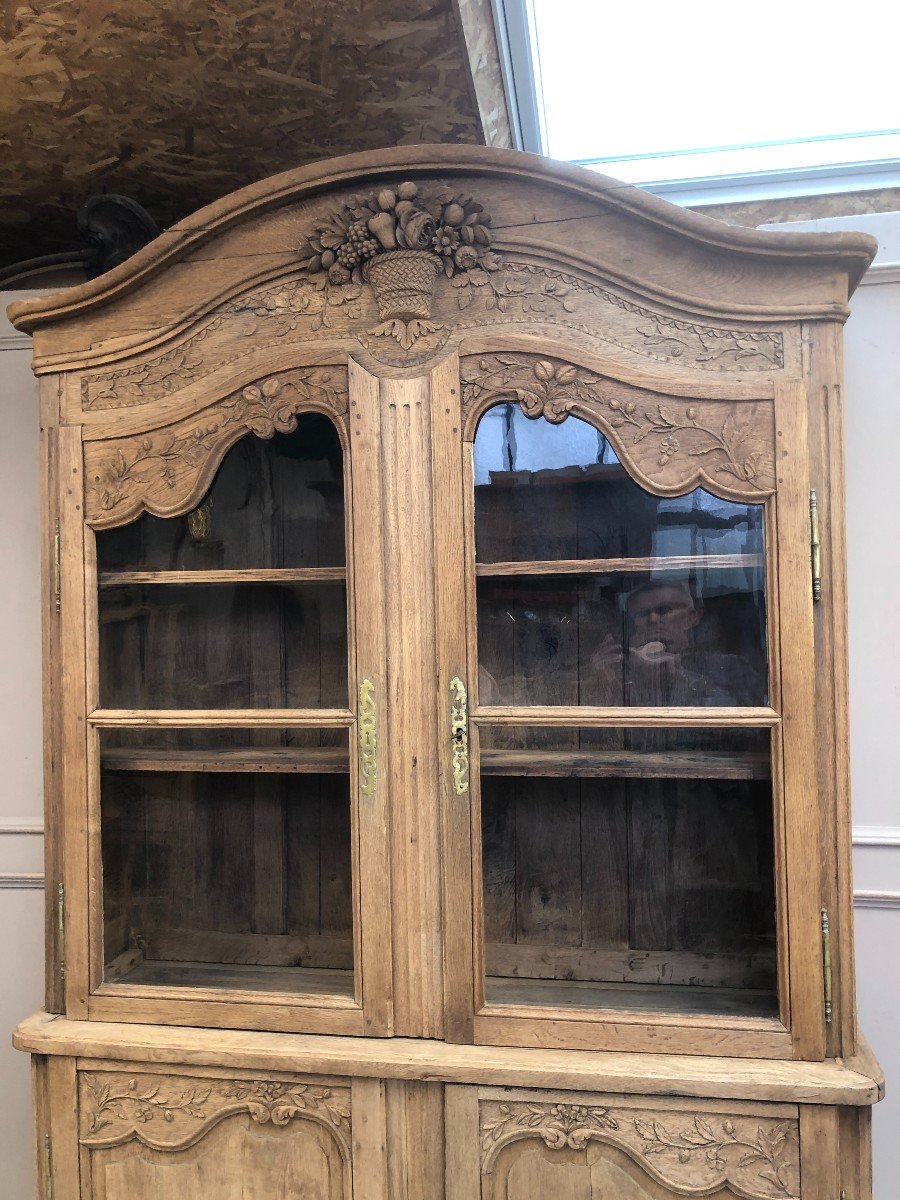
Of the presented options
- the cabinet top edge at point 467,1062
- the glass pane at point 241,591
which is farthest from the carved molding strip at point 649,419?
the cabinet top edge at point 467,1062

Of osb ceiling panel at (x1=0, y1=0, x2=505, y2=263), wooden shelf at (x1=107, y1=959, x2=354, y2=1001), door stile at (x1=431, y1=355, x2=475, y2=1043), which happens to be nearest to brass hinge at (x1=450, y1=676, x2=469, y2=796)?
door stile at (x1=431, y1=355, x2=475, y2=1043)

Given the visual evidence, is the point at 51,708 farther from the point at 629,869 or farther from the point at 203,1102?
the point at 629,869

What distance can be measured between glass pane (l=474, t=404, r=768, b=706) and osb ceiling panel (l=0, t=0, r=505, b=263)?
0.66m

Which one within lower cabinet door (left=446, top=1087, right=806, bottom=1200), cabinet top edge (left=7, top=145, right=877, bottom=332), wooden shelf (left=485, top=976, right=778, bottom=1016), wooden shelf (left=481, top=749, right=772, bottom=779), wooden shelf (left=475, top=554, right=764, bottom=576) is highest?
cabinet top edge (left=7, top=145, right=877, bottom=332)

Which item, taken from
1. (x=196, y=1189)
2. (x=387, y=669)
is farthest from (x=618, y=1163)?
(x=387, y=669)

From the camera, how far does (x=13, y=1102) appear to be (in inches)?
73.6

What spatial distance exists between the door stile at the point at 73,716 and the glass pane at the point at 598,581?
0.64m

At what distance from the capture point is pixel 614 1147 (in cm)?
119

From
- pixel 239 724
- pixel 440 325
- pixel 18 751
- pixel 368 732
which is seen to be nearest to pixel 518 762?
pixel 368 732

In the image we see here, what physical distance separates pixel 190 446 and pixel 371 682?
1.53 feet

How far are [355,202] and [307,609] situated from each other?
620mm

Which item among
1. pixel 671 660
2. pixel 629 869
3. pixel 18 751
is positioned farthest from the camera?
pixel 18 751

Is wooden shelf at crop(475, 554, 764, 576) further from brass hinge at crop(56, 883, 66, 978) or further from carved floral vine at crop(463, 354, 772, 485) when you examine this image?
brass hinge at crop(56, 883, 66, 978)

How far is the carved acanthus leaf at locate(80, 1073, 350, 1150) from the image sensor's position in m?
1.25
